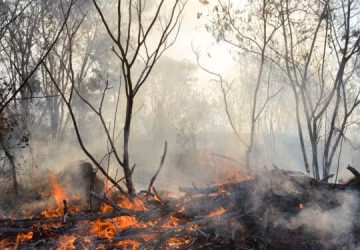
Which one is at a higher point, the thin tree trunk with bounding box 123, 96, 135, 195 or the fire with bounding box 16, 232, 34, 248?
the thin tree trunk with bounding box 123, 96, 135, 195

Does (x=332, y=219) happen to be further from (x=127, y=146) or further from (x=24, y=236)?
(x=24, y=236)

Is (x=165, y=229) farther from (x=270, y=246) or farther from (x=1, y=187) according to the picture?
(x=1, y=187)

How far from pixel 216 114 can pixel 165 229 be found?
5463 centimetres

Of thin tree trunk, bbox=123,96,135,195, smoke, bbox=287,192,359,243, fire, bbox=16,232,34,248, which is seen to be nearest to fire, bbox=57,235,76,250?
fire, bbox=16,232,34,248

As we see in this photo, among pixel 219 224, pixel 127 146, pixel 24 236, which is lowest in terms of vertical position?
pixel 24 236

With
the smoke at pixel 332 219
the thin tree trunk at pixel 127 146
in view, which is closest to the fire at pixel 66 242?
the thin tree trunk at pixel 127 146

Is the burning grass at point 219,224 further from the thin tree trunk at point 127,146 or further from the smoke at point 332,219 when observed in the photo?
the thin tree trunk at point 127,146

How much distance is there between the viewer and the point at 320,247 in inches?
149

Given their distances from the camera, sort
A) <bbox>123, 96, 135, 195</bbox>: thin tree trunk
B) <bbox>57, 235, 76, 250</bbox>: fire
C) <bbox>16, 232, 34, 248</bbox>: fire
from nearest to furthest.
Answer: <bbox>57, 235, 76, 250</bbox>: fire < <bbox>16, 232, 34, 248</bbox>: fire < <bbox>123, 96, 135, 195</bbox>: thin tree trunk

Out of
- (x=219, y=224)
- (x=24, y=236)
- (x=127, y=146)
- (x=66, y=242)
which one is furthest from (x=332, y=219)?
(x=24, y=236)

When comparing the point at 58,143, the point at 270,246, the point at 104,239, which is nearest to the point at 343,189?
the point at 270,246

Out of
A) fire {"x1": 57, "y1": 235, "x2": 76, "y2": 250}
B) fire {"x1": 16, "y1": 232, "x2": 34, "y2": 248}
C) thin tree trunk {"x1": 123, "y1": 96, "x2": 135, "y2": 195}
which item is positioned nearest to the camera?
fire {"x1": 57, "y1": 235, "x2": 76, "y2": 250}

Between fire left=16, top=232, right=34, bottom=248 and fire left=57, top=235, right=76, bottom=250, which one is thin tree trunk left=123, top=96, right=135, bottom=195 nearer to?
fire left=57, top=235, right=76, bottom=250

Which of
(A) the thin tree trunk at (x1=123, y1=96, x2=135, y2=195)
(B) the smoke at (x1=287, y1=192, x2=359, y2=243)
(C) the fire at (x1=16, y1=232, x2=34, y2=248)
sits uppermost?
(A) the thin tree trunk at (x1=123, y1=96, x2=135, y2=195)
